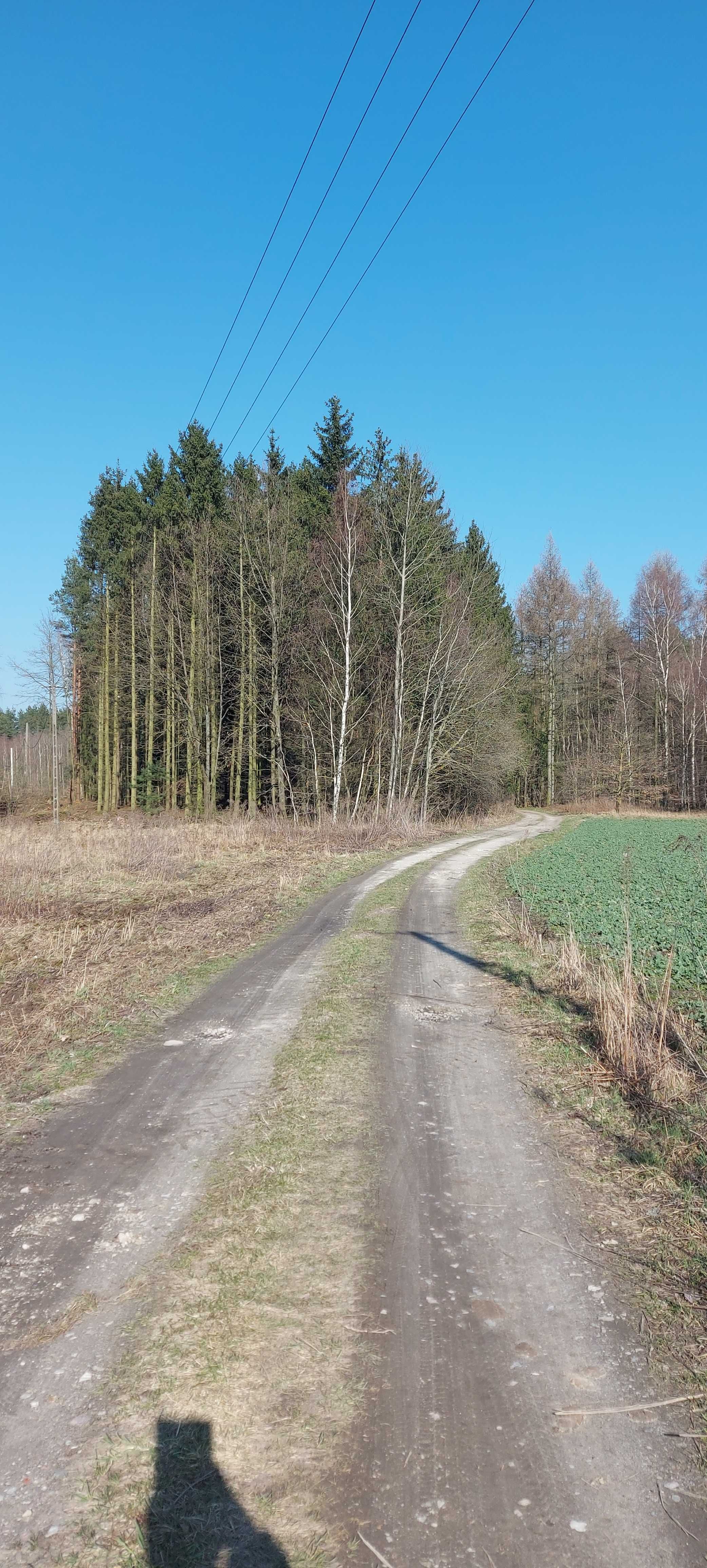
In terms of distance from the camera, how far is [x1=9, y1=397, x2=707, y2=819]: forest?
28.9 meters

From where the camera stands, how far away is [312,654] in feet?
97.1

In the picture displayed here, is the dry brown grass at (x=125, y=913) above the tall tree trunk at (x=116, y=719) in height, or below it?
below

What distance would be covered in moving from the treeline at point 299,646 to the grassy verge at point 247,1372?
22.2m

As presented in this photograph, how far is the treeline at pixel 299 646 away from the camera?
28.7 meters

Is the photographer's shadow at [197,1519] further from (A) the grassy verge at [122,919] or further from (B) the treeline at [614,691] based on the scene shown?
(B) the treeline at [614,691]

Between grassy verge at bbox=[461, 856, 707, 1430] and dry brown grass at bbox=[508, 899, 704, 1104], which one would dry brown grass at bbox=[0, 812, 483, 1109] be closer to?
grassy verge at bbox=[461, 856, 707, 1430]

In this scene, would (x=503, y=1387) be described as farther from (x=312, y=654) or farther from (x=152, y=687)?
(x=152, y=687)

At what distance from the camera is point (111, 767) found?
39281 millimetres

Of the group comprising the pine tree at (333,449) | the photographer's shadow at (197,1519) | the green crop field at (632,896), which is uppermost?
the pine tree at (333,449)

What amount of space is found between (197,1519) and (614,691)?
51.5m

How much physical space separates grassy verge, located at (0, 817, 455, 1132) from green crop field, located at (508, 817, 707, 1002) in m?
4.08

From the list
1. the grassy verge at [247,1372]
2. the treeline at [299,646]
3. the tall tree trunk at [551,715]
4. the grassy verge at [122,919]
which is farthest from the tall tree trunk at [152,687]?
the grassy verge at [247,1372]

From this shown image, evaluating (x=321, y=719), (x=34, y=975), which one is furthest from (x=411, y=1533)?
(x=321, y=719)

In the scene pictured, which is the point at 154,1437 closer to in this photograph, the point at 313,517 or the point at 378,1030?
the point at 378,1030
